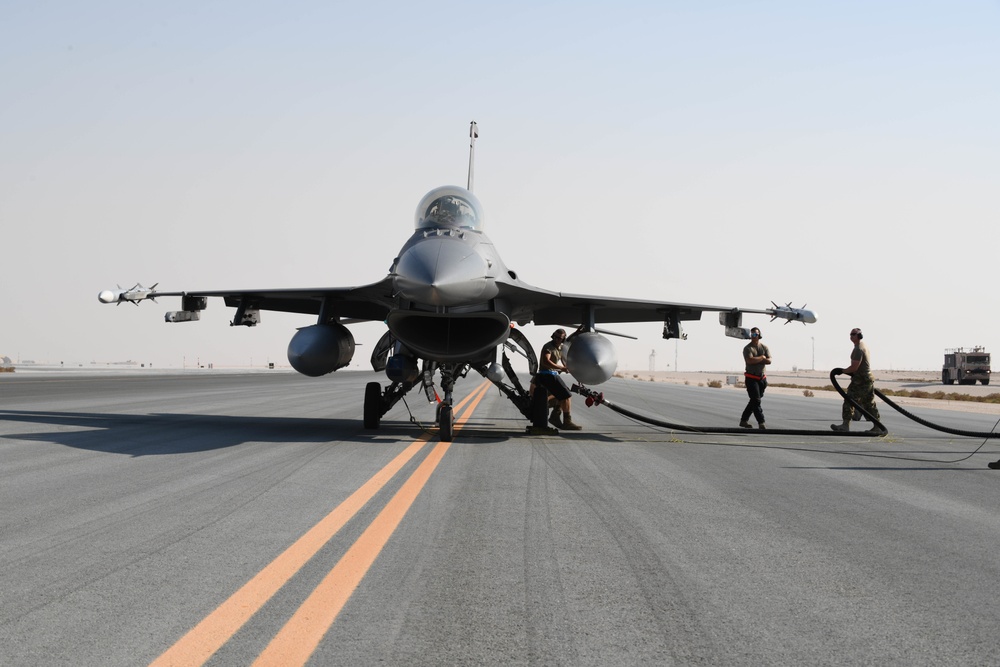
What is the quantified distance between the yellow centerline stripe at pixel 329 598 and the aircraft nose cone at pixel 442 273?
4.70 metres

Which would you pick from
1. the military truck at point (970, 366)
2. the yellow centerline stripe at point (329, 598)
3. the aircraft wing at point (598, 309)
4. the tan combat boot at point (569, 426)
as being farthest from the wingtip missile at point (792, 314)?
the military truck at point (970, 366)

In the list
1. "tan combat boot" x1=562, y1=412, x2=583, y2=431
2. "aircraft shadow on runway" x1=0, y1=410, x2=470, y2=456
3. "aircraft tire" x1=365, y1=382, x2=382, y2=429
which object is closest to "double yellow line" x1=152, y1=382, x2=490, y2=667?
A: "aircraft shadow on runway" x1=0, y1=410, x2=470, y2=456

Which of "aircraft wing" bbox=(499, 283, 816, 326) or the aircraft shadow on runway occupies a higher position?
"aircraft wing" bbox=(499, 283, 816, 326)

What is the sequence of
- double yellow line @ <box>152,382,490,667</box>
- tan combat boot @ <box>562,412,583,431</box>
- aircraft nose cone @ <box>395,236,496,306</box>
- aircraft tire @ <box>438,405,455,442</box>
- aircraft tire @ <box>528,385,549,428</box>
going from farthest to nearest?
tan combat boot @ <box>562,412,583,431</box> → aircraft tire @ <box>528,385,549,428</box> → aircraft tire @ <box>438,405,455,442</box> → aircraft nose cone @ <box>395,236,496,306</box> → double yellow line @ <box>152,382,490,667</box>

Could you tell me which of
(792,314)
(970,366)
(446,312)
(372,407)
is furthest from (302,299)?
(970,366)

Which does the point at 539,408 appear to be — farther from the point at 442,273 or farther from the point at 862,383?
the point at 862,383

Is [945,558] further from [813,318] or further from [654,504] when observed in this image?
[813,318]

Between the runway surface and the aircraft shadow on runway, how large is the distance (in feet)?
2.46

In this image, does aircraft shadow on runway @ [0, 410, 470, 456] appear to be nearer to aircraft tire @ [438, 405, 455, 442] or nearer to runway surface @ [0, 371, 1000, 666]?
aircraft tire @ [438, 405, 455, 442]

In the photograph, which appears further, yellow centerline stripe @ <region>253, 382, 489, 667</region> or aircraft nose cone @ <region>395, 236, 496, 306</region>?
aircraft nose cone @ <region>395, 236, 496, 306</region>

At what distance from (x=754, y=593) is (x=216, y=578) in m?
2.49

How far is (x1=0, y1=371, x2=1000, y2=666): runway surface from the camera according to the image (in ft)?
10.1

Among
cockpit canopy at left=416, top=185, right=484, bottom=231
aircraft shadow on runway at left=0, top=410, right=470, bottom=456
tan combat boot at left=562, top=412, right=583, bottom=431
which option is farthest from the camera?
tan combat boot at left=562, top=412, right=583, bottom=431

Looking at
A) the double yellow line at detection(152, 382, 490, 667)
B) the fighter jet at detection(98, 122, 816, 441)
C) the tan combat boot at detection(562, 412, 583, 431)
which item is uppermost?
the fighter jet at detection(98, 122, 816, 441)
